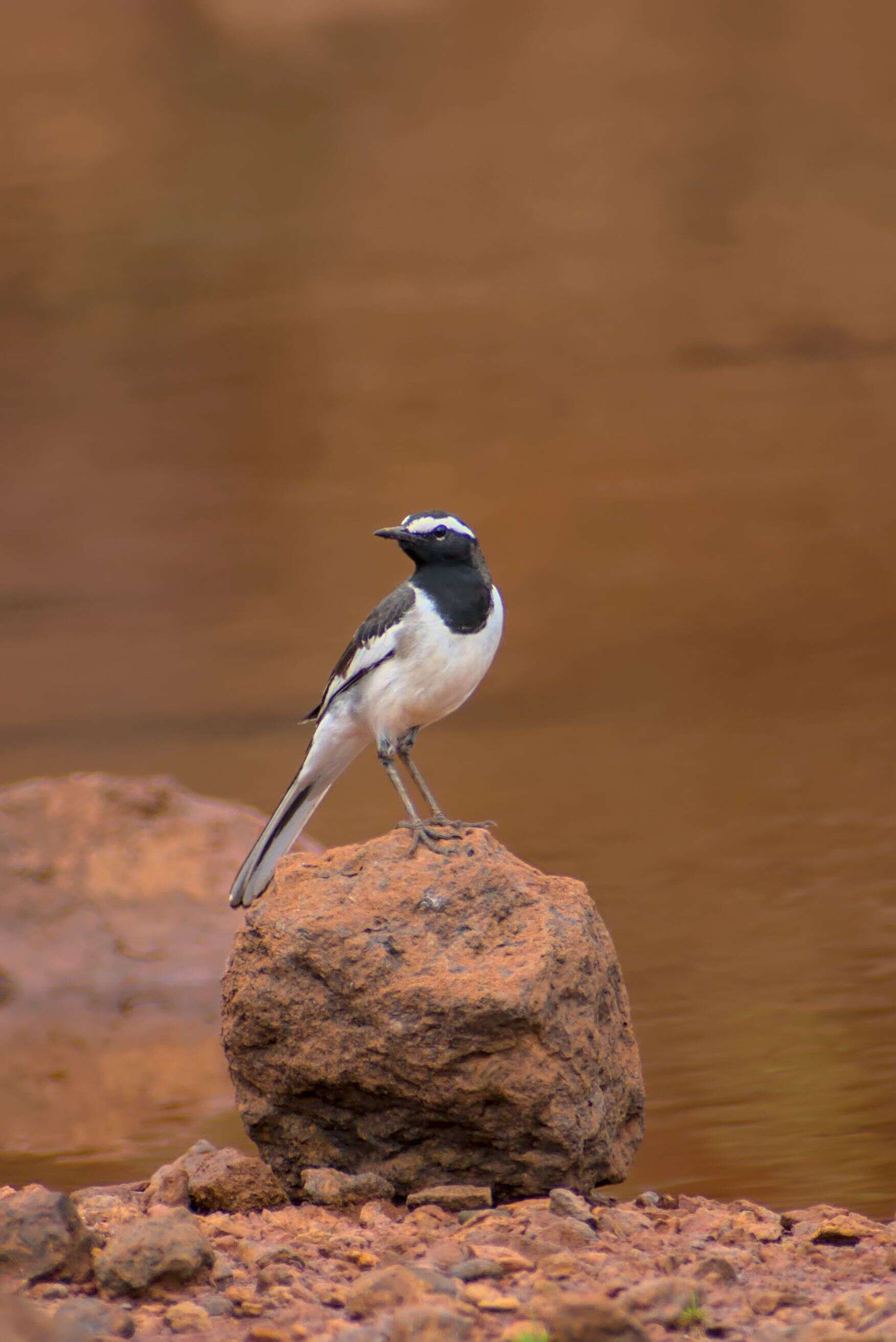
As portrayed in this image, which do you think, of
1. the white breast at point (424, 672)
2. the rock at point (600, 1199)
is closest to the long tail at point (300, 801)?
the white breast at point (424, 672)

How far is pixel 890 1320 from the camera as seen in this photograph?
2717 millimetres

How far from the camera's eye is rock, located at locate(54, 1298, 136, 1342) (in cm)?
271

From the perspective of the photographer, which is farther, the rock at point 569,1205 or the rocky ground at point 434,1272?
the rock at point 569,1205

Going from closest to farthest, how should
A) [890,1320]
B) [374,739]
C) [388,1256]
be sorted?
[890,1320], [388,1256], [374,739]

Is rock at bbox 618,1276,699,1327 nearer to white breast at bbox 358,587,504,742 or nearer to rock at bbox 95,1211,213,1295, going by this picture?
rock at bbox 95,1211,213,1295

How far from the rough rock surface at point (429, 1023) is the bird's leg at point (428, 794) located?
59 mm

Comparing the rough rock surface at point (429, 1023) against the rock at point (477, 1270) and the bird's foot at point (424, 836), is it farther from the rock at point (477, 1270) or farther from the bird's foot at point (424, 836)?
the rock at point (477, 1270)

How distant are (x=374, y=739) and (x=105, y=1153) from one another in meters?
1.82

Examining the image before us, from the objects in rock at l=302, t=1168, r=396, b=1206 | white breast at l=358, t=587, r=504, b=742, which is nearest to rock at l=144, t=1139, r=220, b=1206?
rock at l=302, t=1168, r=396, b=1206

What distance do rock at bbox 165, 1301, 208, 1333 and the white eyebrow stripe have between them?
2.02m

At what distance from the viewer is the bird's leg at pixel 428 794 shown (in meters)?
3.85

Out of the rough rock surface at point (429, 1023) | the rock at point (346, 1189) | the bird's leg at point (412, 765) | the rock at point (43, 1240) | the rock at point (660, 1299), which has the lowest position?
the rock at point (660, 1299)

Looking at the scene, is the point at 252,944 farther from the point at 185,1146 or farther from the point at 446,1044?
the point at 185,1146

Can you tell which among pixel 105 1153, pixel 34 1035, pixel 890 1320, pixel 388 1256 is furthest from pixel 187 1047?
pixel 890 1320
